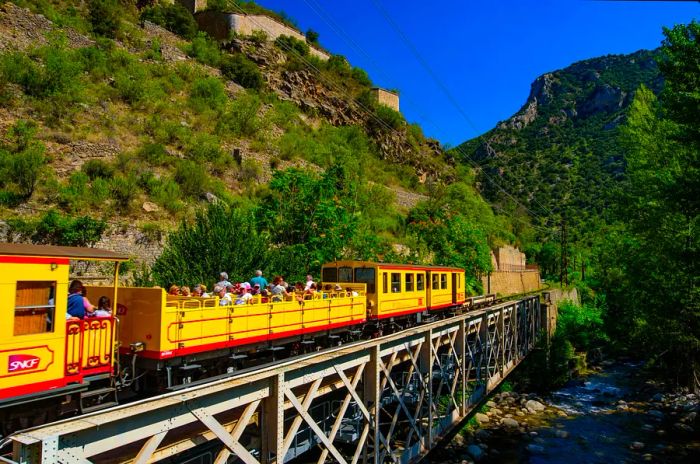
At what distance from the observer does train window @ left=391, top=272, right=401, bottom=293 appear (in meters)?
18.5

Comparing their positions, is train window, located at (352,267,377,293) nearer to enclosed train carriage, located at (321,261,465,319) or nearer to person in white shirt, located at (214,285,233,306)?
enclosed train carriage, located at (321,261,465,319)

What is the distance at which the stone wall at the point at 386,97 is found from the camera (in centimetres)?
7538

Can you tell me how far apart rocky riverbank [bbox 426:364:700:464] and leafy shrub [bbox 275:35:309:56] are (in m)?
51.7

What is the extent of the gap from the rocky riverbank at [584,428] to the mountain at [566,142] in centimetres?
6716

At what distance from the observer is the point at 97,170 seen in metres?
28.5

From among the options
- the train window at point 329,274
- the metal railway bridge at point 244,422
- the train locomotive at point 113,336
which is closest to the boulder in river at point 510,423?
the metal railway bridge at point 244,422

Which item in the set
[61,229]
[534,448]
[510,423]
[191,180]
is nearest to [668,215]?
[510,423]

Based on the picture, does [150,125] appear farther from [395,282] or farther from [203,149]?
[395,282]

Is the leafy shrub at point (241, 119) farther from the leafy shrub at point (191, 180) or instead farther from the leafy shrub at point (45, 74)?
the leafy shrub at point (45, 74)

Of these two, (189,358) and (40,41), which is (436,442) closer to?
(189,358)

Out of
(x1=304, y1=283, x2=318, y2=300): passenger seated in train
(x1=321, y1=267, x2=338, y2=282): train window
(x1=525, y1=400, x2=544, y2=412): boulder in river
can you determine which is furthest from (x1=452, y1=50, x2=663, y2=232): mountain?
(x1=304, y1=283, x2=318, y2=300): passenger seated in train

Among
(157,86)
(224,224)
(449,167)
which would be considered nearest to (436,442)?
(224,224)

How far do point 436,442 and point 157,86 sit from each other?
124 ft

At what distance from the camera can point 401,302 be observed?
62.5ft
